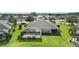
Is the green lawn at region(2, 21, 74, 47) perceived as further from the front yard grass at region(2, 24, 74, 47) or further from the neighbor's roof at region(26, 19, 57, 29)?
the neighbor's roof at region(26, 19, 57, 29)

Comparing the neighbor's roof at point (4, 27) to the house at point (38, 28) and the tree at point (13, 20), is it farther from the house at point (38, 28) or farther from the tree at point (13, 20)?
the house at point (38, 28)

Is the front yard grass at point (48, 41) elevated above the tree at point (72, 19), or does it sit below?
below

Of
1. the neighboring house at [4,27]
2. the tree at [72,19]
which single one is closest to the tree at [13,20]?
the neighboring house at [4,27]

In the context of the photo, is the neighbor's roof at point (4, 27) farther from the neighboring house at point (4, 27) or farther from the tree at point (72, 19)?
the tree at point (72, 19)

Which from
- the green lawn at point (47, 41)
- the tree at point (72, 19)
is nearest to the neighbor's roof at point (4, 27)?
the green lawn at point (47, 41)

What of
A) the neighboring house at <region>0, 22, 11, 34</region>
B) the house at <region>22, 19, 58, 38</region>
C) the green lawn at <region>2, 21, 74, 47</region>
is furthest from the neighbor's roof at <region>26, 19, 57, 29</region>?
the neighboring house at <region>0, 22, 11, 34</region>

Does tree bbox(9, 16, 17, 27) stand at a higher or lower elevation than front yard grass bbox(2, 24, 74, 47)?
higher

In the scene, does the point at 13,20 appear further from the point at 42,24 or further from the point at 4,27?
the point at 42,24

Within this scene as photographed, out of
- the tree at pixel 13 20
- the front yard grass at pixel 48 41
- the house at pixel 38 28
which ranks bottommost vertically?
the front yard grass at pixel 48 41

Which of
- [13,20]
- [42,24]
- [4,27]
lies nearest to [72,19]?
[42,24]
